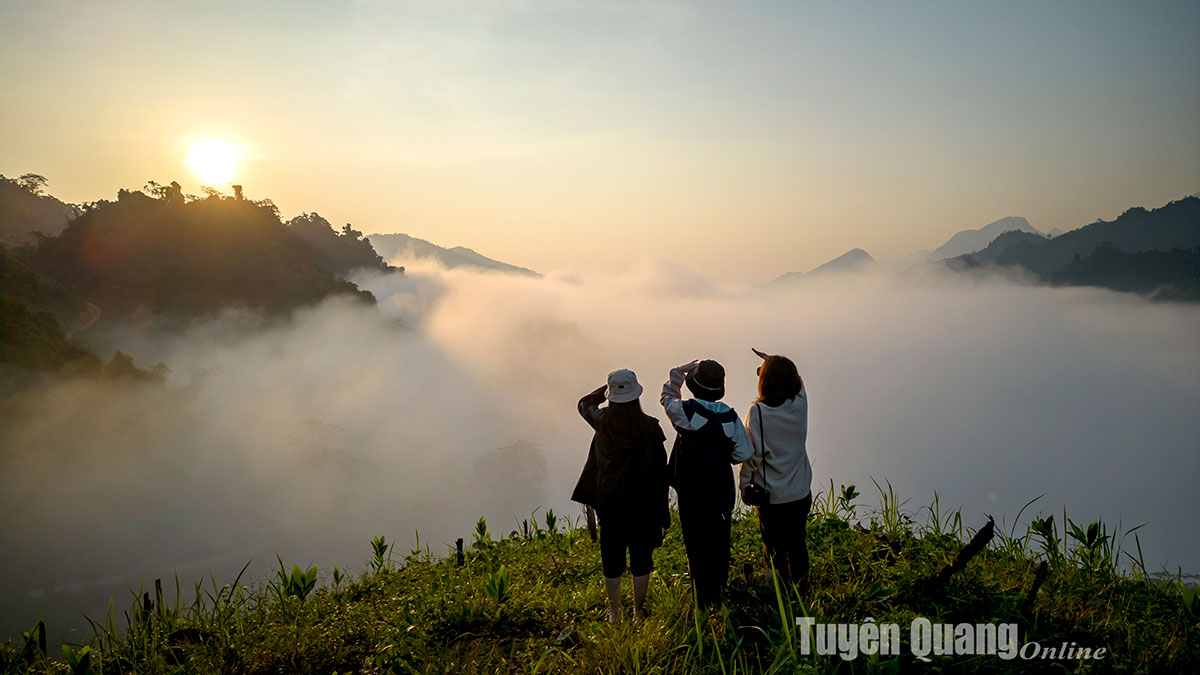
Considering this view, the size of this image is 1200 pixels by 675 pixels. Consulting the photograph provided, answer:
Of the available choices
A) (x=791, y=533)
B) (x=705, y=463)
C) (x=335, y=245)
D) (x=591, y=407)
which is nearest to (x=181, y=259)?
(x=335, y=245)

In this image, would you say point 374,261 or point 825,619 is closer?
point 825,619

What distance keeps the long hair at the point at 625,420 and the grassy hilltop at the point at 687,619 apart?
4.89 ft

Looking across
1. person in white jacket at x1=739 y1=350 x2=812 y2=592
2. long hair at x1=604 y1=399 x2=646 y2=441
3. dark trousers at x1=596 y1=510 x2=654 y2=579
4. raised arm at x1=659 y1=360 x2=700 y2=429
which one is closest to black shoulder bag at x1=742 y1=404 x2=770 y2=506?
person in white jacket at x1=739 y1=350 x2=812 y2=592

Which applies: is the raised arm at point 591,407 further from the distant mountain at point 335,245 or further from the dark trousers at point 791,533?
the distant mountain at point 335,245

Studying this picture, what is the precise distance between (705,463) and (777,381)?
3.13 ft

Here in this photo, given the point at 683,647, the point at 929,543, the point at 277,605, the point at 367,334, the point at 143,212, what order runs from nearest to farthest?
the point at 683,647 → the point at 277,605 → the point at 929,543 → the point at 143,212 → the point at 367,334

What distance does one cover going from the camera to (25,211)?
362 feet

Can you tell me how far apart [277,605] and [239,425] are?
129528mm

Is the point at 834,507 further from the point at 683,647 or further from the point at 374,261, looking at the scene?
the point at 374,261

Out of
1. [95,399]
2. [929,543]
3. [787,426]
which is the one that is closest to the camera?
[787,426]

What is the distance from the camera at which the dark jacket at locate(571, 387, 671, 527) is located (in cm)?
481

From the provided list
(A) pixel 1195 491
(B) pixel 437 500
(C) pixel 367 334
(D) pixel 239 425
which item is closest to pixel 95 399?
(D) pixel 239 425

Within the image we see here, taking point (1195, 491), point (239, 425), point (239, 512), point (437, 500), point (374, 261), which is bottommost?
point (1195, 491)

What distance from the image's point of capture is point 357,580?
729 cm
